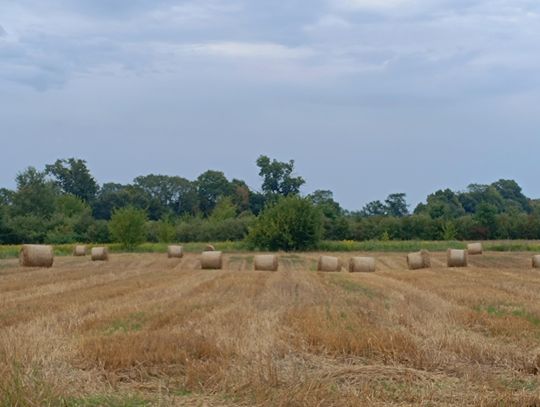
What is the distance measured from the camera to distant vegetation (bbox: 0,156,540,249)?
61.1 metres

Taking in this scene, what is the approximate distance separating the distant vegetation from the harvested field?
38101 millimetres

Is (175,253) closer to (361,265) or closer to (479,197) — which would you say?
(361,265)

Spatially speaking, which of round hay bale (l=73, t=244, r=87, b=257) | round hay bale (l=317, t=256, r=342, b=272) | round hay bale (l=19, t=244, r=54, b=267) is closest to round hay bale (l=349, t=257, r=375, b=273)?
round hay bale (l=317, t=256, r=342, b=272)

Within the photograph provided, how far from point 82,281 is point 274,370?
15.1 m

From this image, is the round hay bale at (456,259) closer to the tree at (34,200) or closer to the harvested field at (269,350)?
the harvested field at (269,350)

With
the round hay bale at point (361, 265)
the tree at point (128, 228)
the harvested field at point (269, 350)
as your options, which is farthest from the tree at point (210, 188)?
the harvested field at point (269, 350)

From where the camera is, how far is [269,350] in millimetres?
8484

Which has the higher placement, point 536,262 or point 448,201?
point 448,201

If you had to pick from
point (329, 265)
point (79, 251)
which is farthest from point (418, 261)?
point (79, 251)

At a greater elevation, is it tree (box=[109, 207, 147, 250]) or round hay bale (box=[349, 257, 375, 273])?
tree (box=[109, 207, 147, 250])

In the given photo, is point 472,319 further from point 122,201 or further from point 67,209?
point 122,201

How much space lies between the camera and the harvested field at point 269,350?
21.1ft

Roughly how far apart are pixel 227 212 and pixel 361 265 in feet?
A: 189

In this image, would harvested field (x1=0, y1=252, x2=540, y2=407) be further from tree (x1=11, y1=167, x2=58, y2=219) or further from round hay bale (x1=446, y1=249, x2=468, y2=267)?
tree (x1=11, y1=167, x2=58, y2=219)
